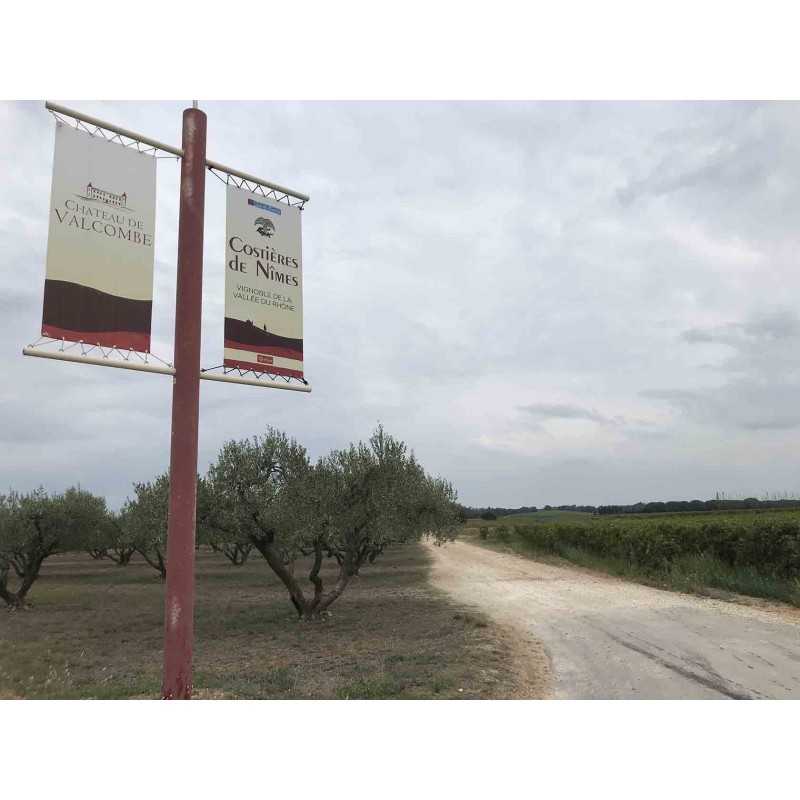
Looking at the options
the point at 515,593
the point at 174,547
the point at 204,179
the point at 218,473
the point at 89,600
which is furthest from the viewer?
the point at 89,600

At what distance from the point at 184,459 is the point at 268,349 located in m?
2.29

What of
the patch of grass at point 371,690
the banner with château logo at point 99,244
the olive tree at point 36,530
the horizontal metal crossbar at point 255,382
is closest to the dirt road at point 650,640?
the patch of grass at point 371,690

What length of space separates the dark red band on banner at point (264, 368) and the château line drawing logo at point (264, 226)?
6.92ft

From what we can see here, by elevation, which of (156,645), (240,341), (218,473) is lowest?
(156,645)

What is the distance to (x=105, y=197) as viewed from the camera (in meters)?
7.71

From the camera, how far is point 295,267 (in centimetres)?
949

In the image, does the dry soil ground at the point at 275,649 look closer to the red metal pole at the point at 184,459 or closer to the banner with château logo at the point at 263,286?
the red metal pole at the point at 184,459

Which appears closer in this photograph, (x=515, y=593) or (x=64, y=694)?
(x=64, y=694)

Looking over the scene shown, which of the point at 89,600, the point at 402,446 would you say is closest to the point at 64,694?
the point at 402,446

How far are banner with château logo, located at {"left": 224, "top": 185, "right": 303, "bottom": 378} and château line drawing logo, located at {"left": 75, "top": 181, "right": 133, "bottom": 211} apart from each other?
1.48 meters

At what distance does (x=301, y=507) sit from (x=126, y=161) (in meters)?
11.5

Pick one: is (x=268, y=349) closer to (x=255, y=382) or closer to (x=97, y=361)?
(x=255, y=382)

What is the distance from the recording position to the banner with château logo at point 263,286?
880cm

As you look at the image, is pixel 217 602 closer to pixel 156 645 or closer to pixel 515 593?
pixel 156 645
